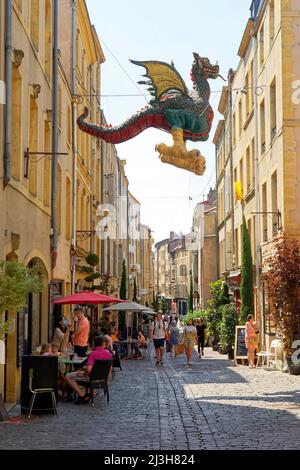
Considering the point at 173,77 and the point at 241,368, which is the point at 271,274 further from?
the point at 173,77

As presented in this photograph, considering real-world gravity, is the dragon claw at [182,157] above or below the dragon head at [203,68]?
below

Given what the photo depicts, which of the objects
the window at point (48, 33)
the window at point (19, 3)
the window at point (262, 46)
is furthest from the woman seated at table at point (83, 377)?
the window at point (262, 46)

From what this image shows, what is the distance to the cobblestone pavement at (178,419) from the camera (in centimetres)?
1001

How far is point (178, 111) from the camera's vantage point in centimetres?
1291

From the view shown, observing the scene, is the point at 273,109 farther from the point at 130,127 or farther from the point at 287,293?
the point at 130,127

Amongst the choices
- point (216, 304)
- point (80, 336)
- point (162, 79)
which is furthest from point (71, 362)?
point (216, 304)

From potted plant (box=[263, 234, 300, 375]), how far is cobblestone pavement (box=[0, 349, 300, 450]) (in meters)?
1.66

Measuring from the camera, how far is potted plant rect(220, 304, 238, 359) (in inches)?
1054

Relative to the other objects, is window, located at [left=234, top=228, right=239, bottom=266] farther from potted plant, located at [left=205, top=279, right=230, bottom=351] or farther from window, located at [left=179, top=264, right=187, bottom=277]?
window, located at [left=179, top=264, right=187, bottom=277]

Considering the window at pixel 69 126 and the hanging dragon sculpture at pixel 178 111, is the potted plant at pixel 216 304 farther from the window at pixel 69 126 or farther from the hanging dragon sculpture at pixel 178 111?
the hanging dragon sculpture at pixel 178 111

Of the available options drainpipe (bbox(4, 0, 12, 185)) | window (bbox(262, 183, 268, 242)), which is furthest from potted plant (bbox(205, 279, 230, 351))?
drainpipe (bbox(4, 0, 12, 185))

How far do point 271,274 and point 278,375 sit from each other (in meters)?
2.80

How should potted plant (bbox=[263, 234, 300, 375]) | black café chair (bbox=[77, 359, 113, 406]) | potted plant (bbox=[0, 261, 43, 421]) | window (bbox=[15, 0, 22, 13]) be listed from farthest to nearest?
potted plant (bbox=[263, 234, 300, 375])
window (bbox=[15, 0, 22, 13])
black café chair (bbox=[77, 359, 113, 406])
potted plant (bbox=[0, 261, 43, 421])

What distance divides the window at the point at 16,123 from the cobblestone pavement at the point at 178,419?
15.7 feet
